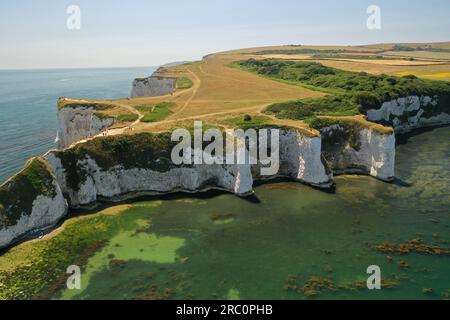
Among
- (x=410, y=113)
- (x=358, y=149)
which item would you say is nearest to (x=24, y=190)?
(x=358, y=149)

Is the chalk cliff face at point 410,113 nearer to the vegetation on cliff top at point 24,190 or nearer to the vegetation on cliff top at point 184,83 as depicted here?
the vegetation on cliff top at point 184,83

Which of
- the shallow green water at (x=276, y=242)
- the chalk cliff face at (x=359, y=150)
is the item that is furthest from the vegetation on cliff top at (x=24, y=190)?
the chalk cliff face at (x=359, y=150)

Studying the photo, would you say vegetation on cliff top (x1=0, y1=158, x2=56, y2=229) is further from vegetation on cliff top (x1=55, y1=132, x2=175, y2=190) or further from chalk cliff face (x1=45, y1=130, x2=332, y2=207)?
vegetation on cliff top (x1=55, y1=132, x2=175, y2=190)

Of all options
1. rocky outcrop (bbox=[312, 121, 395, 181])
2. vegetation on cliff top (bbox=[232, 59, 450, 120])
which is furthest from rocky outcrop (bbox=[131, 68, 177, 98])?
rocky outcrop (bbox=[312, 121, 395, 181])

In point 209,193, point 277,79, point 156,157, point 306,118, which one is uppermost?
point 277,79

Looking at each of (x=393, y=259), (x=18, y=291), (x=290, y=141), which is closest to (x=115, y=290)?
(x=18, y=291)

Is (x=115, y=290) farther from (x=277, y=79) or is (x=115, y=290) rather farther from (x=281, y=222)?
(x=277, y=79)
